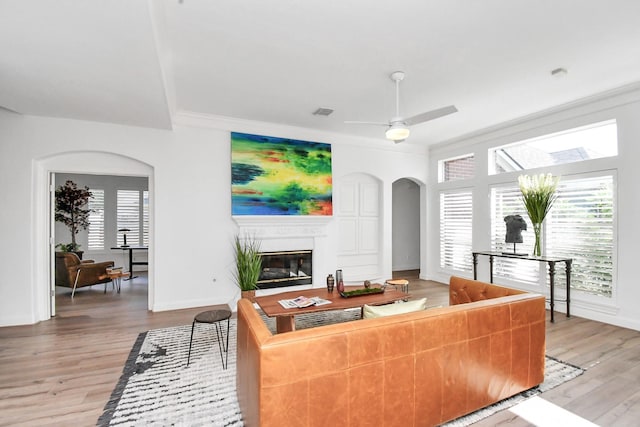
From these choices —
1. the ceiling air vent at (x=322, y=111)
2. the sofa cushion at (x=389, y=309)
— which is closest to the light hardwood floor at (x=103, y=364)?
the sofa cushion at (x=389, y=309)

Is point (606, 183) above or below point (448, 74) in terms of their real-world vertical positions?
below

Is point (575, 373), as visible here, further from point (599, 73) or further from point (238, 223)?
point (238, 223)

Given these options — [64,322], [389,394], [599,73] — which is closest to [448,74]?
[599,73]

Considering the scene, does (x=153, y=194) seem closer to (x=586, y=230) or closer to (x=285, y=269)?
(x=285, y=269)

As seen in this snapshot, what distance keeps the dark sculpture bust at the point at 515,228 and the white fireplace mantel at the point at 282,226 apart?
288 cm

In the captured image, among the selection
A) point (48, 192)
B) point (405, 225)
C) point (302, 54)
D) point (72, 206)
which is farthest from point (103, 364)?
point (405, 225)

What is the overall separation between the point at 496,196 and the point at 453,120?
1.59 meters

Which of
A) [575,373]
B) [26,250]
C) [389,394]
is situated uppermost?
[26,250]

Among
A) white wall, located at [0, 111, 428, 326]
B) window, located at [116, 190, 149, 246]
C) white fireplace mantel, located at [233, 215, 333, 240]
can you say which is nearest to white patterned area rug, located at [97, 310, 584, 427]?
white wall, located at [0, 111, 428, 326]

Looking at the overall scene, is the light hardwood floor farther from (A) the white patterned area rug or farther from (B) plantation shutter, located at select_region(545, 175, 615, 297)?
(B) plantation shutter, located at select_region(545, 175, 615, 297)

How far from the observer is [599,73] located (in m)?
3.55

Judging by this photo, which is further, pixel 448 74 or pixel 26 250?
pixel 26 250

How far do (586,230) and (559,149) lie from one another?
4.11 feet

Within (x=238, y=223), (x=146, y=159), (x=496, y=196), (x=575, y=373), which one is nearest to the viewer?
(x=575, y=373)
